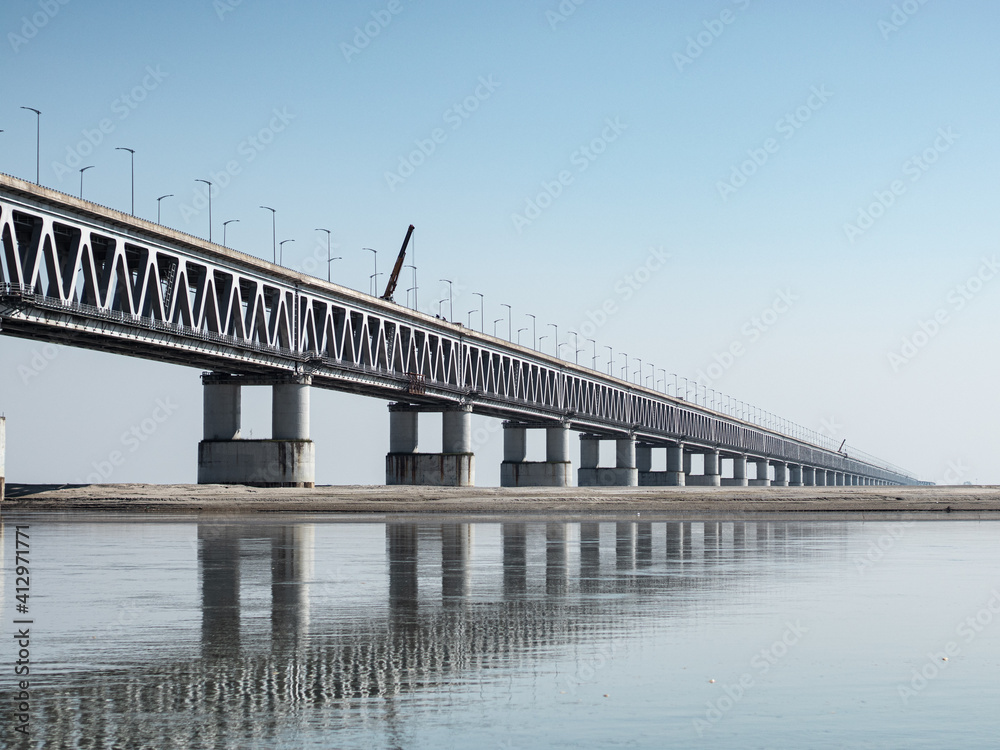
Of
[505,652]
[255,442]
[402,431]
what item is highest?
[402,431]

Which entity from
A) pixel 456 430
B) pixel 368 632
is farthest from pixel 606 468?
pixel 368 632

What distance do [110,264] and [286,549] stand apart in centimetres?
3909

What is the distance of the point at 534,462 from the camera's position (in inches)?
5625

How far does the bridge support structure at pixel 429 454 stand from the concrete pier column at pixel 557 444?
1113 inches

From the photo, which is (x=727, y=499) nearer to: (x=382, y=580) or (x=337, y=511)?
(x=337, y=511)

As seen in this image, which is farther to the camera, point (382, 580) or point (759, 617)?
point (382, 580)

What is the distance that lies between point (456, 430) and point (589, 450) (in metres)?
61.7

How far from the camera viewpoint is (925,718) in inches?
354

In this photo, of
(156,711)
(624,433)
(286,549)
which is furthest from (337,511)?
(624,433)

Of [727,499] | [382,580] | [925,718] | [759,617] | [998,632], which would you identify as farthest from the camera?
[727,499]

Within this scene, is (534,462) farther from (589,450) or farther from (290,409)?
(290,409)

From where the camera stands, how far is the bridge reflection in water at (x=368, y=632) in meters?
8.84

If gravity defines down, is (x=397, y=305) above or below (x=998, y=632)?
above

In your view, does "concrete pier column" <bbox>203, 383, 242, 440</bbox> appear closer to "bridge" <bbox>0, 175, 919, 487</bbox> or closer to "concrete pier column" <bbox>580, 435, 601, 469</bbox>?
"bridge" <bbox>0, 175, 919, 487</bbox>
